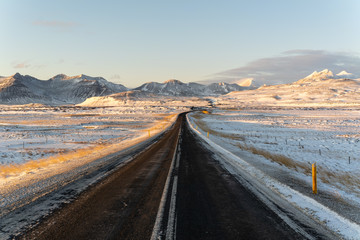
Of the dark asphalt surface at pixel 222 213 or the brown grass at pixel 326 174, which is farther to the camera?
the brown grass at pixel 326 174

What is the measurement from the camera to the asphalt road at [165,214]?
5.07 metres

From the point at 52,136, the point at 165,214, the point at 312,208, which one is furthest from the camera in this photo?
the point at 52,136

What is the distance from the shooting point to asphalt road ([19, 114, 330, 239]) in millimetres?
5070

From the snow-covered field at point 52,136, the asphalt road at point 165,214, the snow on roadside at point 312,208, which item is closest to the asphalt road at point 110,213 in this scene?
the asphalt road at point 165,214

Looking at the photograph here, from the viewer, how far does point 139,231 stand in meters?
5.12

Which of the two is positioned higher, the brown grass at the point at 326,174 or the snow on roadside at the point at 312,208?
the snow on roadside at the point at 312,208

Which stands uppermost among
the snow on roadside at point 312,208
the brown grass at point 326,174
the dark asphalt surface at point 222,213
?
the dark asphalt surface at point 222,213

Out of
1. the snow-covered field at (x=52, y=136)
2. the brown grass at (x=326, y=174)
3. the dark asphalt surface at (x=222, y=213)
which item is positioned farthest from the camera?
the snow-covered field at (x=52, y=136)

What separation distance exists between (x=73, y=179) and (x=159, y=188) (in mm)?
3711

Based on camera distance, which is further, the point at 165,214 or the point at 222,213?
the point at 222,213

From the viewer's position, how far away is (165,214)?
6008 mm

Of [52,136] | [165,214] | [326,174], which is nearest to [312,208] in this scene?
[165,214]

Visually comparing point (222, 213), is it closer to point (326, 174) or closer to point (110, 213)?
point (110, 213)

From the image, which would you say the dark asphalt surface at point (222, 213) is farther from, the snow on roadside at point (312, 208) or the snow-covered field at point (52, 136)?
the snow-covered field at point (52, 136)
